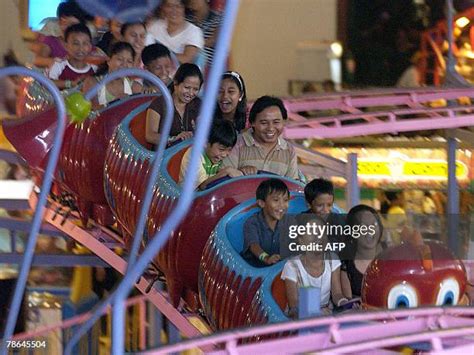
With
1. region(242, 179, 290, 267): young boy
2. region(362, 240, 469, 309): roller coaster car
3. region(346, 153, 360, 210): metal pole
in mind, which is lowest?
region(362, 240, 469, 309): roller coaster car

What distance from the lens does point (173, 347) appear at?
1.81 meters

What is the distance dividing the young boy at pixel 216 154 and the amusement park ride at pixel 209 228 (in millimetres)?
68

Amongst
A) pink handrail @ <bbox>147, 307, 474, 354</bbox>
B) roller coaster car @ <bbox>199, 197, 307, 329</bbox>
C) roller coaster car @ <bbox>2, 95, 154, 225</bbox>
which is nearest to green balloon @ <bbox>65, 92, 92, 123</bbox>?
roller coaster car @ <bbox>199, 197, 307, 329</bbox>

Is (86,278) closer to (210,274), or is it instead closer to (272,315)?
(210,274)

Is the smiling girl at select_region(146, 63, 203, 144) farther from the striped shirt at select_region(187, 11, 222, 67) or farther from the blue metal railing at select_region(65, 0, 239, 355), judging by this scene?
the blue metal railing at select_region(65, 0, 239, 355)

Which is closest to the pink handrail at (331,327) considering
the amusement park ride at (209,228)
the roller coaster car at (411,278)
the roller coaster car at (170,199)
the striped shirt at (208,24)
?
the amusement park ride at (209,228)

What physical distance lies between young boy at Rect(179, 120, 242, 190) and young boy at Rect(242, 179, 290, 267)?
319 millimetres

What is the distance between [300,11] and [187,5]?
2.25 feet

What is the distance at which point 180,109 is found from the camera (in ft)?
11.1

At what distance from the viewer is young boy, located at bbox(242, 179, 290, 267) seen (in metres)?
2.68

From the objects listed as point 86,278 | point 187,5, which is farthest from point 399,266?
point 86,278

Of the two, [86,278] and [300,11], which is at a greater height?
[300,11]

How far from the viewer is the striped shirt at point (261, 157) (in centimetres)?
317

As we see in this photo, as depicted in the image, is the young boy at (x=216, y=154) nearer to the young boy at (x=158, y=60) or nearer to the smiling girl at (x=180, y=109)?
the smiling girl at (x=180, y=109)
